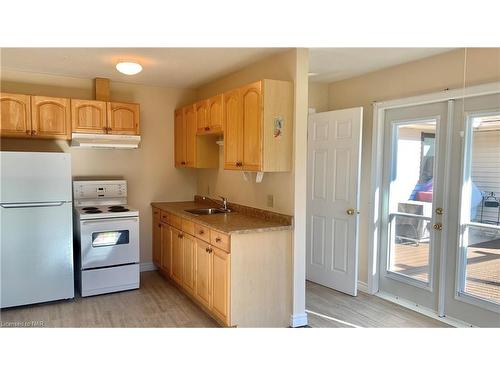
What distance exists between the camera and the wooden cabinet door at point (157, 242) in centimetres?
474

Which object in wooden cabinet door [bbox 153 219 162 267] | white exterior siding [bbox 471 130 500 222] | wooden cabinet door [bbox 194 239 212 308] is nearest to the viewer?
white exterior siding [bbox 471 130 500 222]

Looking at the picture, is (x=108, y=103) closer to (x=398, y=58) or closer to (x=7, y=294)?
(x=7, y=294)

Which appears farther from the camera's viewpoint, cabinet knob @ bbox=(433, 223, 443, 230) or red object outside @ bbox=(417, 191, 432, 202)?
red object outside @ bbox=(417, 191, 432, 202)

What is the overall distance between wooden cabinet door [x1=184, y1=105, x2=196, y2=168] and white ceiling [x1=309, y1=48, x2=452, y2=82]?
4.86 feet

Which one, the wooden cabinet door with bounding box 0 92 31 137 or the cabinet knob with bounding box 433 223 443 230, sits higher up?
the wooden cabinet door with bounding box 0 92 31 137

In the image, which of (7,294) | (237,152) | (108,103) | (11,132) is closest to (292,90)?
(237,152)

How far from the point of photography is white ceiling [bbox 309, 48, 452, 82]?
3.29 m

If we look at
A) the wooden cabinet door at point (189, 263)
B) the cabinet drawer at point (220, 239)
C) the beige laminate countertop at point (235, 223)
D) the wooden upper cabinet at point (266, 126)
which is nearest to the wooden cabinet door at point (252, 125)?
the wooden upper cabinet at point (266, 126)

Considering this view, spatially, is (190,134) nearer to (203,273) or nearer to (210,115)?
(210,115)

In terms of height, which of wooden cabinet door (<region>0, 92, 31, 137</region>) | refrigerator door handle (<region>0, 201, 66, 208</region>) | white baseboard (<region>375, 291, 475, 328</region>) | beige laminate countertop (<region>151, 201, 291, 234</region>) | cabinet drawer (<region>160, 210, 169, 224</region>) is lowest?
white baseboard (<region>375, 291, 475, 328</region>)

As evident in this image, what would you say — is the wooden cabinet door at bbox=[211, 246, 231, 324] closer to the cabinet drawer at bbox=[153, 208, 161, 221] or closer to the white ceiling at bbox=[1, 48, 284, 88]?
the cabinet drawer at bbox=[153, 208, 161, 221]

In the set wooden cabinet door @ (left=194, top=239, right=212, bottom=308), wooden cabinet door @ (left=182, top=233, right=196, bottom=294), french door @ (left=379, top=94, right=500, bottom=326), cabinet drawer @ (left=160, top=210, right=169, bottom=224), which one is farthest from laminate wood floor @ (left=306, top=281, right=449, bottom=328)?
cabinet drawer @ (left=160, top=210, right=169, bottom=224)

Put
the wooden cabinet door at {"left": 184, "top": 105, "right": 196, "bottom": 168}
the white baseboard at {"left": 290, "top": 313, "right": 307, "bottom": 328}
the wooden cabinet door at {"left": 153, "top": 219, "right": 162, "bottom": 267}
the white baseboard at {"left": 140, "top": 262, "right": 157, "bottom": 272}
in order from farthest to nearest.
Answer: the white baseboard at {"left": 140, "top": 262, "right": 157, "bottom": 272}, the wooden cabinet door at {"left": 153, "top": 219, "right": 162, "bottom": 267}, the wooden cabinet door at {"left": 184, "top": 105, "right": 196, "bottom": 168}, the white baseboard at {"left": 290, "top": 313, "right": 307, "bottom": 328}
